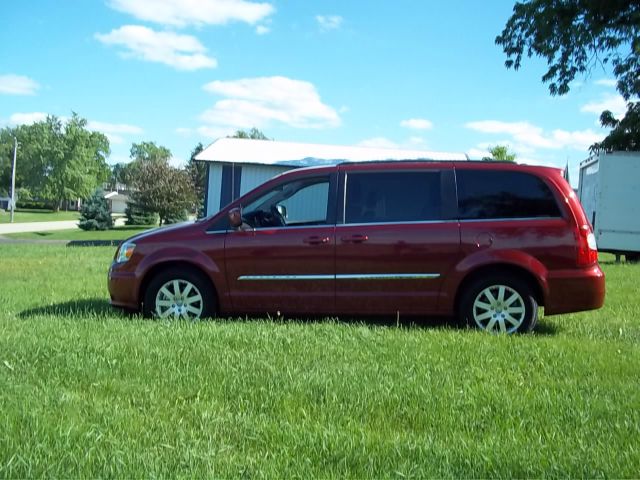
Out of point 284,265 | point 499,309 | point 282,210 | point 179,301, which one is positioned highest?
point 282,210

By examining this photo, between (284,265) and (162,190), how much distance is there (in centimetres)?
3615

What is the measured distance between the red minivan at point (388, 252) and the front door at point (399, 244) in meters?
0.01

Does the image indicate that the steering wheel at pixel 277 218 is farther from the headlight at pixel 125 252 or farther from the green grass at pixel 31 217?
the green grass at pixel 31 217

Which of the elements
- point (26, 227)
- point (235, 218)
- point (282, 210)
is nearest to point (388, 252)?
point (282, 210)

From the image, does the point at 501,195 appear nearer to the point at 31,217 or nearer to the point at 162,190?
the point at 162,190

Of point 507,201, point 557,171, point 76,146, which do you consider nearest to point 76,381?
point 507,201

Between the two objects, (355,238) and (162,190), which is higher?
(162,190)

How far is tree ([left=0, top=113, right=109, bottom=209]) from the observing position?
82875 millimetres

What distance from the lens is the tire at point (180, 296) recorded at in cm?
671

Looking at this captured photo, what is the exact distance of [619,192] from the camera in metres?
16.6

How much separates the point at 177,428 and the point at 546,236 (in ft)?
14.4

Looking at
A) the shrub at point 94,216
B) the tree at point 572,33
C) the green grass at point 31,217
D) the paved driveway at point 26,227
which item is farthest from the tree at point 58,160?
the tree at point 572,33

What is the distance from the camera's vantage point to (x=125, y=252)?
22.6 feet

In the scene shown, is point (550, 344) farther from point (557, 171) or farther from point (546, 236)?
point (557, 171)
